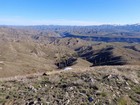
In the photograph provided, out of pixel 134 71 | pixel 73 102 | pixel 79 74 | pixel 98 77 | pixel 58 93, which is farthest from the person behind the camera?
pixel 134 71

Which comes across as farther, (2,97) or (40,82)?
(40,82)

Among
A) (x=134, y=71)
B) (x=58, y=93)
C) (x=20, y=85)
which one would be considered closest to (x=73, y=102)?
(x=58, y=93)

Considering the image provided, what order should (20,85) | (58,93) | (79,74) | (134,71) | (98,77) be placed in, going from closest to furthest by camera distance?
(58,93) < (20,85) < (98,77) < (79,74) < (134,71)

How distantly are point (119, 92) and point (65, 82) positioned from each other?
14.0 feet

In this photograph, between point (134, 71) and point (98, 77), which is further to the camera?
point (134, 71)

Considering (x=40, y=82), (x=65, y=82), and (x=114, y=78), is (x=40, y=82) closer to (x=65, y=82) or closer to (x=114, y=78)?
(x=65, y=82)

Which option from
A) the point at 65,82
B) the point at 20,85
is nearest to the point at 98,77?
the point at 65,82

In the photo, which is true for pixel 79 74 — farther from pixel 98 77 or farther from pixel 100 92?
pixel 100 92

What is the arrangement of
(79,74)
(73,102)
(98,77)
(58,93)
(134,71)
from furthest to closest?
(134,71) → (79,74) → (98,77) → (58,93) → (73,102)

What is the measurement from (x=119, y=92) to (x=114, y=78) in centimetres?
254

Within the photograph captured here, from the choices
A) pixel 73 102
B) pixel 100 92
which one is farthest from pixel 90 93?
pixel 73 102

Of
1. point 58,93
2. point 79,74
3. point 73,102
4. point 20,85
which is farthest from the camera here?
point 79,74

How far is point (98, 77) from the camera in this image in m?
19.9

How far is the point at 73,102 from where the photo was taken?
1510 centimetres
